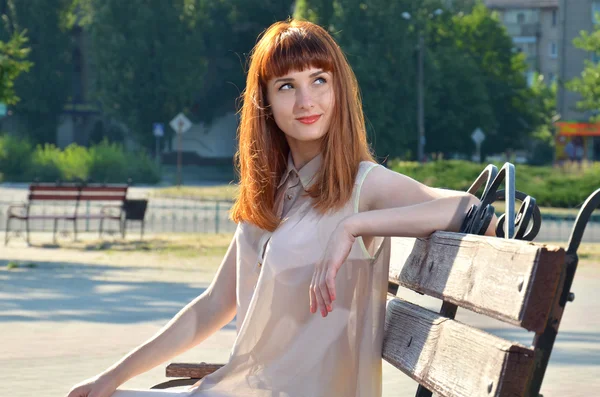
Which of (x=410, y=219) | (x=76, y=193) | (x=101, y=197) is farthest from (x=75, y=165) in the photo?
(x=410, y=219)

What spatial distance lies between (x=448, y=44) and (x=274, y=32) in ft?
221

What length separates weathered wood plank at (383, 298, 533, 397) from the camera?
2.14 metres

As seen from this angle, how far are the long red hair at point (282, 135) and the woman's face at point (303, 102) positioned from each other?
0.06ft

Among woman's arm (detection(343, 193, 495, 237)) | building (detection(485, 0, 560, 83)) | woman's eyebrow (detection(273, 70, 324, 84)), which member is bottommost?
woman's arm (detection(343, 193, 495, 237))

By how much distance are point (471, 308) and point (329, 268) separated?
333mm

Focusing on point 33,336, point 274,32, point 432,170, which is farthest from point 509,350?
point 432,170

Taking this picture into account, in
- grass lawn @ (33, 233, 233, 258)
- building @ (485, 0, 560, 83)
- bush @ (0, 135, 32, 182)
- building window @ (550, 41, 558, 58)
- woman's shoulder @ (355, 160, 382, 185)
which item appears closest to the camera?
woman's shoulder @ (355, 160, 382, 185)

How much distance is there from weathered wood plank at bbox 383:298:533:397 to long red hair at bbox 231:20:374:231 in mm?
361

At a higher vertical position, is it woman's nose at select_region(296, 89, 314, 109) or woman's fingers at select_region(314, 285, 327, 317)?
woman's nose at select_region(296, 89, 314, 109)

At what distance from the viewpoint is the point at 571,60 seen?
276ft

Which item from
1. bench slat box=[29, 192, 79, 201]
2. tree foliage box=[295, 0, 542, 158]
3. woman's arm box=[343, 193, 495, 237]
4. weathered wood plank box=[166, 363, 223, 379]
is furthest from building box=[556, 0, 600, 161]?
woman's arm box=[343, 193, 495, 237]

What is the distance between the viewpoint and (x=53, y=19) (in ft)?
222

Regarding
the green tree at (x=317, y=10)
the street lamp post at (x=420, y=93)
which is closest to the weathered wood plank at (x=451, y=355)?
the street lamp post at (x=420, y=93)

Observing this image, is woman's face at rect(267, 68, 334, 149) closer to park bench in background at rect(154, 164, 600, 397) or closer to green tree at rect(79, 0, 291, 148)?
park bench in background at rect(154, 164, 600, 397)
